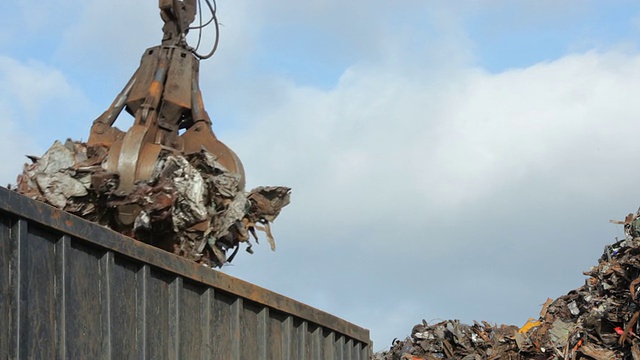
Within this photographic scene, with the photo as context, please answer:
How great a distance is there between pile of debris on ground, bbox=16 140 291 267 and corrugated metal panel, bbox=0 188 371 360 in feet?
5.37

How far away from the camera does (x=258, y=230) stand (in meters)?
7.57

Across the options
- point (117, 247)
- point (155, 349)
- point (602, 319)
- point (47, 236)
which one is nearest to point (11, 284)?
point (47, 236)

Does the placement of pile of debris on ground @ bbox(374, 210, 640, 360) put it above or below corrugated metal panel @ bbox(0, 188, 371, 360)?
above

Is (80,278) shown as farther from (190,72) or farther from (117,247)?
(190,72)

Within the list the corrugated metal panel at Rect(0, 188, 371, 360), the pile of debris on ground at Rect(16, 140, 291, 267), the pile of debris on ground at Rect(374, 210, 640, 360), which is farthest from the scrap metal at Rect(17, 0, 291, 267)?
the pile of debris on ground at Rect(374, 210, 640, 360)

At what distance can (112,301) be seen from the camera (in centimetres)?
403

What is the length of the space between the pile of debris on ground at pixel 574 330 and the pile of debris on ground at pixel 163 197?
3048 mm

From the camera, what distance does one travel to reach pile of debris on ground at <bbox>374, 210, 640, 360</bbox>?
7.86 metres

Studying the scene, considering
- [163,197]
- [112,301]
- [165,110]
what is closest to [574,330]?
[163,197]

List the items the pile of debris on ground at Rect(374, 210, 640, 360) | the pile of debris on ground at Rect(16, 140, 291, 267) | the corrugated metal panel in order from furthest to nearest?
the pile of debris on ground at Rect(374, 210, 640, 360)
the pile of debris on ground at Rect(16, 140, 291, 267)
the corrugated metal panel

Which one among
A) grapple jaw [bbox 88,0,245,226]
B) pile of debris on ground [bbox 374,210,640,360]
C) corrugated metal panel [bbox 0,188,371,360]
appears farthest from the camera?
pile of debris on ground [bbox 374,210,640,360]

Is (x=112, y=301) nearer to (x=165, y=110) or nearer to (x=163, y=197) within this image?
(x=163, y=197)

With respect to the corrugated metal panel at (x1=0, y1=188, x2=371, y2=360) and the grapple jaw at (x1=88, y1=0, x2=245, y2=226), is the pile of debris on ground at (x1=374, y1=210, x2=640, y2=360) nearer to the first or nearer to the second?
the grapple jaw at (x1=88, y1=0, x2=245, y2=226)

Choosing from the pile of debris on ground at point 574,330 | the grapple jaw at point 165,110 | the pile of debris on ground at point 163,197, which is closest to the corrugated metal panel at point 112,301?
the pile of debris on ground at point 163,197
